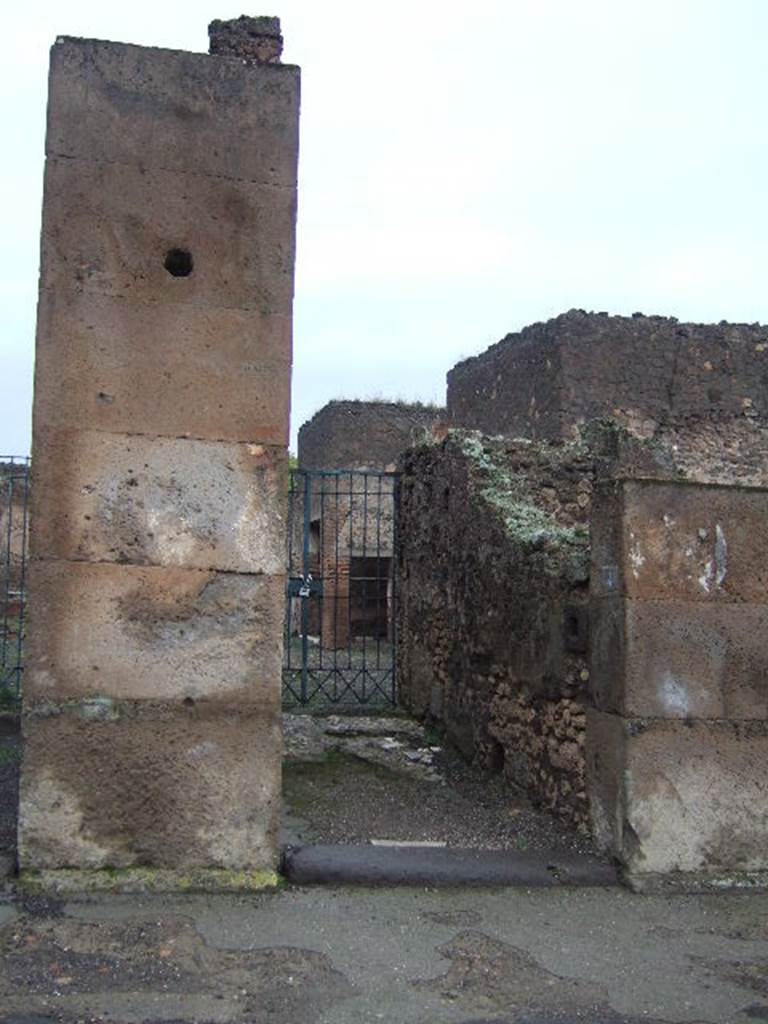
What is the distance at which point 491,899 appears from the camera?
4.89 meters

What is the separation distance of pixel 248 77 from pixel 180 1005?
4.04 meters

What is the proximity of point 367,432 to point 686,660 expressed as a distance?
14394 mm

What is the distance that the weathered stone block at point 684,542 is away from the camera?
5.45m

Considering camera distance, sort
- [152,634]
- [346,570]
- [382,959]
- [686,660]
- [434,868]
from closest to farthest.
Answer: [382,959] < [152,634] < [434,868] < [686,660] < [346,570]

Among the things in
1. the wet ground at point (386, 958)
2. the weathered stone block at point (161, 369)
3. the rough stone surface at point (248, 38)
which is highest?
the rough stone surface at point (248, 38)

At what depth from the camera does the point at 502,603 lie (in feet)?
24.0

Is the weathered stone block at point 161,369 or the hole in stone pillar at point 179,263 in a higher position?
the hole in stone pillar at point 179,263

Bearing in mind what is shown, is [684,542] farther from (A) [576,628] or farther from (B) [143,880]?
(B) [143,880]

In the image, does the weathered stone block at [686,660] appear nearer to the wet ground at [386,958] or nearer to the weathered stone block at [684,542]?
the weathered stone block at [684,542]

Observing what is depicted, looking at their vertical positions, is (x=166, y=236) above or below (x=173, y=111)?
below

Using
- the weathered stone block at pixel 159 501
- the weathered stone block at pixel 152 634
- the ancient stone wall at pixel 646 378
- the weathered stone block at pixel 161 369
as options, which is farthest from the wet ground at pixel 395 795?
the ancient stone wall at pixel 646 378

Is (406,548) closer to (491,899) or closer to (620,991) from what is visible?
(491,899)

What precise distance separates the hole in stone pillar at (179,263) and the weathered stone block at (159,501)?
2.62ft

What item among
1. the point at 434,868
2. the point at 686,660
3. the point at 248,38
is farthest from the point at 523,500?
the point at 248,38
